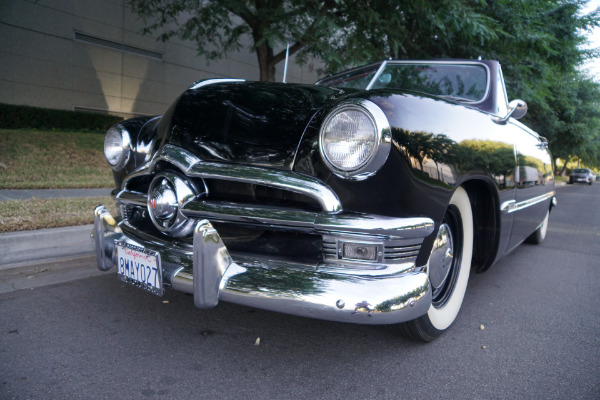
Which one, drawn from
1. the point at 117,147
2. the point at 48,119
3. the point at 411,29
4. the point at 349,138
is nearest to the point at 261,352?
the point at 349,138

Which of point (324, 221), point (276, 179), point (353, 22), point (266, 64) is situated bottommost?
point (324, 221)

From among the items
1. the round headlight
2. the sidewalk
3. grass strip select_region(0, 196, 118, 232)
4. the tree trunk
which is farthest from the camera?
the tree trunk

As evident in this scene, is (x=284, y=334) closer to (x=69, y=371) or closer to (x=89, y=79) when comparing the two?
(x=69, y=371)

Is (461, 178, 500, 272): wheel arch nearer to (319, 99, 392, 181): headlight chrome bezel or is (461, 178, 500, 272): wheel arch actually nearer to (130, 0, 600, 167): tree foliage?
(319, 99, 392, 181): headlight chrome bezel

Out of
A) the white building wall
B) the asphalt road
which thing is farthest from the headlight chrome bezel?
the white building wall

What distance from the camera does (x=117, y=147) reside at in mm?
2662

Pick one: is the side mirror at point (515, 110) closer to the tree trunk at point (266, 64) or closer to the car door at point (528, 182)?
the car door at point (528, 182)

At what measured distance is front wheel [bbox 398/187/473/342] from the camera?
2.18 metres

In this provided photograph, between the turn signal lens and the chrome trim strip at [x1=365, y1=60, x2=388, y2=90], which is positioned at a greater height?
the chrome trim strip at [x1=365, y1=60, x2=388, y2=90]

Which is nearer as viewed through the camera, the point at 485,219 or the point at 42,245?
the point at 485,219

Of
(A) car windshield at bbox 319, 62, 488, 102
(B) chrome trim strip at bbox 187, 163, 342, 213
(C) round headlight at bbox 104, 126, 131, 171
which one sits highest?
(A) car windshield at bbox 319, 62, 488, 102

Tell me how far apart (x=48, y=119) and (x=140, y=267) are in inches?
437

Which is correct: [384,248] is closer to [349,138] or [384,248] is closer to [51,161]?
[349,138]

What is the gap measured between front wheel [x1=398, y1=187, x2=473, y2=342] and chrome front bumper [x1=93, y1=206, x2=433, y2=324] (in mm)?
297
